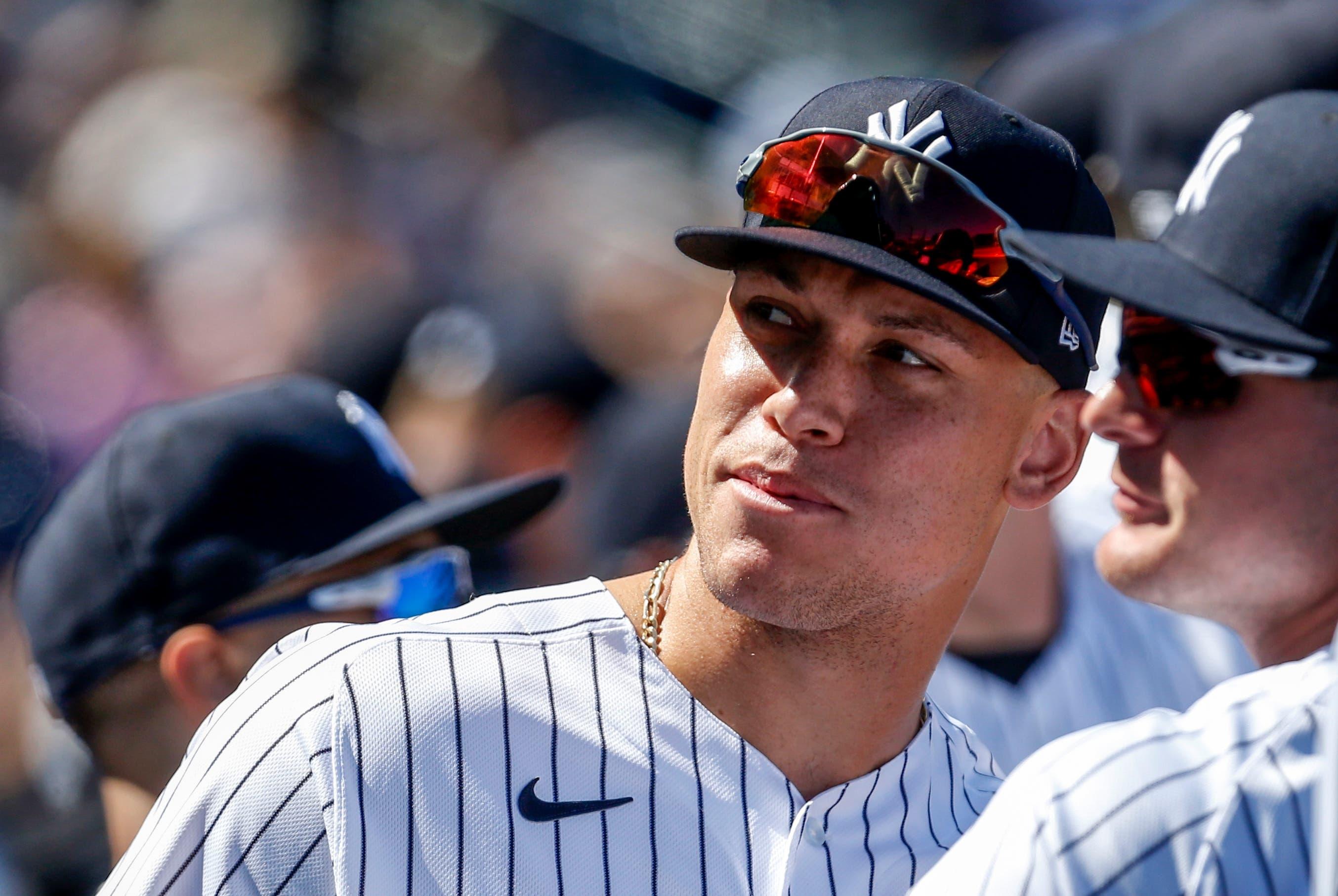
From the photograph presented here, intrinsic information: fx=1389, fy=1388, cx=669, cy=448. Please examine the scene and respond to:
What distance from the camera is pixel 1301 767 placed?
1327 millimetres

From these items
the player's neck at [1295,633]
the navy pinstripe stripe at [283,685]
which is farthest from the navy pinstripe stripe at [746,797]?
the player's neck at [1295,633]

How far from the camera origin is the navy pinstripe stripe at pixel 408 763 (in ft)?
5.48

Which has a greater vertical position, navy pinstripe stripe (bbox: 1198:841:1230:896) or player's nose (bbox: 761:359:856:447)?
player's nose (bbox: 761:359:856:447)

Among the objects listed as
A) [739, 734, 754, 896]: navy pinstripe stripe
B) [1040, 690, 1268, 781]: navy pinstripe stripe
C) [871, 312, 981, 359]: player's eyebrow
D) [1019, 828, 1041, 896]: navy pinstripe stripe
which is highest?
[871, 312, 981, 359]: player's eyebrow

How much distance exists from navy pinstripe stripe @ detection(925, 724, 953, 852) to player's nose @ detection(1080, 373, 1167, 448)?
68 cm

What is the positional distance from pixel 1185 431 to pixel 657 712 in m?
1.14

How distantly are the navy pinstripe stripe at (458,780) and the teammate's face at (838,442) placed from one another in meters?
0.37

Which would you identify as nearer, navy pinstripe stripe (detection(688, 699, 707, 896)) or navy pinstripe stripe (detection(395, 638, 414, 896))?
navy pinstripe stripe (detection(395, 638, 414, 896))

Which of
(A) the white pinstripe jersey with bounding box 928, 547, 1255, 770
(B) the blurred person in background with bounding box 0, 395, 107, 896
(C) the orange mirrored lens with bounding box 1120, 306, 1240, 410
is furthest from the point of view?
(B) the blurred person in background with bounding box 0, 395, 107, 896

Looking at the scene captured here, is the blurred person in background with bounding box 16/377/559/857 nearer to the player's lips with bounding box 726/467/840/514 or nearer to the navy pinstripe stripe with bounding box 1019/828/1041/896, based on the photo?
the player's lips with bounding box 726/467/840/514

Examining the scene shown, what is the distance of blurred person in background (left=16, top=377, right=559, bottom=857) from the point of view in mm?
2602

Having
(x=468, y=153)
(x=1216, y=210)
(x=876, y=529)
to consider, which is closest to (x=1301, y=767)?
(x=876, y=529)

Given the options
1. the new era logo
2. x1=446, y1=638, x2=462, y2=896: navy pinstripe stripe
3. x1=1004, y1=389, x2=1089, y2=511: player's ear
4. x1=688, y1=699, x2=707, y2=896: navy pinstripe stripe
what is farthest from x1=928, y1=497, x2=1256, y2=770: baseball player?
x1=446, y1=638, x2=462, y2=896: navy pinstripe stripe

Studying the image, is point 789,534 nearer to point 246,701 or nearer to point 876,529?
point 876,529
